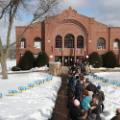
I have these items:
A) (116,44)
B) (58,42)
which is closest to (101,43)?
(116,44)

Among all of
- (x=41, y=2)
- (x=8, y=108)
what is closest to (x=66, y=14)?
(x=41, y=2)

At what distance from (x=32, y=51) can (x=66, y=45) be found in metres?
5.49

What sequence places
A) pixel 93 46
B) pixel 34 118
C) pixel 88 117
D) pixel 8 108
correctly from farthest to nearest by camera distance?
pixel 93 46
pixel 8 108
pixel 34 118
pixel 88 117

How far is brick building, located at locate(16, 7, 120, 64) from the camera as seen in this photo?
68.5 meters

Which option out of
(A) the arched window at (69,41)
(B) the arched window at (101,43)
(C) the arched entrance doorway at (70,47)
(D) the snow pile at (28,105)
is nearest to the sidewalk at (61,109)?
(D) the snow pile at (28,105)

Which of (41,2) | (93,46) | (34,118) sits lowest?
(34,118)

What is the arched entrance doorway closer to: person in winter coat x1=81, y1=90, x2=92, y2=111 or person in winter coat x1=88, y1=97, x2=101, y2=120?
person in winter coat x1=88, y1=97, x2=101, y2=120

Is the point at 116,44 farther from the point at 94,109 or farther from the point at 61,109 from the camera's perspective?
the point at 94,109

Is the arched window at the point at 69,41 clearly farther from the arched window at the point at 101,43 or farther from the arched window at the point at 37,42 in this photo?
the arched window at the point at 101,43

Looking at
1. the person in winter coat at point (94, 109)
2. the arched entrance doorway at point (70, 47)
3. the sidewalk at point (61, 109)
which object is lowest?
the sidewalk at point (61, 109)

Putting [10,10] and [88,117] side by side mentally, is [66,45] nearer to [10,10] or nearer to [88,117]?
[10,10]

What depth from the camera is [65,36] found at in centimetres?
6844

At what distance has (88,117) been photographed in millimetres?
15094

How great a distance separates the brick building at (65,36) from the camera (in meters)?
68.5
